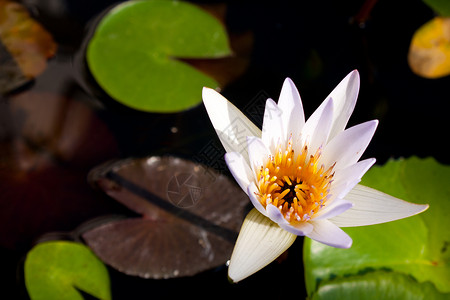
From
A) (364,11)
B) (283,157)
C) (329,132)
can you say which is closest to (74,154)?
(283,157)

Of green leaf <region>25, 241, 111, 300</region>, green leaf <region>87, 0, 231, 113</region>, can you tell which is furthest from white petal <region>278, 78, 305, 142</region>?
green leaf <region>25, 241, 111, 300</region>

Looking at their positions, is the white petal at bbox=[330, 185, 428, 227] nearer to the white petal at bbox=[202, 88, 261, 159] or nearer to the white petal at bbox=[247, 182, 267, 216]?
the white petal at bbox=[247, 182, 267, 216]

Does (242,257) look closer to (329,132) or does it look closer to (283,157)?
(283,157)

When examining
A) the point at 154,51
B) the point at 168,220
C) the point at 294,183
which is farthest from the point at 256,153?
the point at 154,51

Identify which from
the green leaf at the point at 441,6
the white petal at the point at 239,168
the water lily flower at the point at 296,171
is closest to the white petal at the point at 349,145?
the water lily flower at the point at 296,171

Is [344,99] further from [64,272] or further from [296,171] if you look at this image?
[64,272]

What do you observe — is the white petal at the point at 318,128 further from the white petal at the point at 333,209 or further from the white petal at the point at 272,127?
the white petal at the point at 333,209
